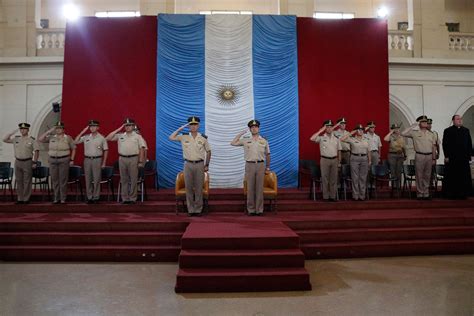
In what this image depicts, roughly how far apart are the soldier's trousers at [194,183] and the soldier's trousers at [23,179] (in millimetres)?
3071

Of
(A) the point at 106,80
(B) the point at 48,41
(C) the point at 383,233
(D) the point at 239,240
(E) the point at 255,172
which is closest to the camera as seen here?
(D) the point at 239,240

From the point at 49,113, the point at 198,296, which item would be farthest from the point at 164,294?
the point at 49,113

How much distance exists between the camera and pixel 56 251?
16.7ft

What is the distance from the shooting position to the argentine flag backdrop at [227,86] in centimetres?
866

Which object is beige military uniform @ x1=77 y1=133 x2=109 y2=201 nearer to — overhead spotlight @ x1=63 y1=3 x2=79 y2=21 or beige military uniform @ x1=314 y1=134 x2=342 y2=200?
beige military uniform @ x1=314 y1=134 x2=342 y2=200

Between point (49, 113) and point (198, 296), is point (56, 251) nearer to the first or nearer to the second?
point (198, 296)

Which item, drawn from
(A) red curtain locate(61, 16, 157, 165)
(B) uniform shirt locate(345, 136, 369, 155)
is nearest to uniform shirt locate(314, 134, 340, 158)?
(B) uniform shirt locate(345, 136, 369, 155)

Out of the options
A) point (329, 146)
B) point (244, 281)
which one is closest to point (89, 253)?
point (244, 281)

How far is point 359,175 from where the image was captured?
7281 mm

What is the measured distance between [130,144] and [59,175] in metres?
1.42

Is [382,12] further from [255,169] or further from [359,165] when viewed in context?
[255,169]

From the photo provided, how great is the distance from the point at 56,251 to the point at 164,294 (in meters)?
2.20

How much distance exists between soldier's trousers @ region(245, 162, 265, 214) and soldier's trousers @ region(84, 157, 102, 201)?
2.75 m

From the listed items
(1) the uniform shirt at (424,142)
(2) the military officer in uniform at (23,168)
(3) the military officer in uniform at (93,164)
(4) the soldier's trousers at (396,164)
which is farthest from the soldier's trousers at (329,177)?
(2) the military officer in uniform at (23,168)
